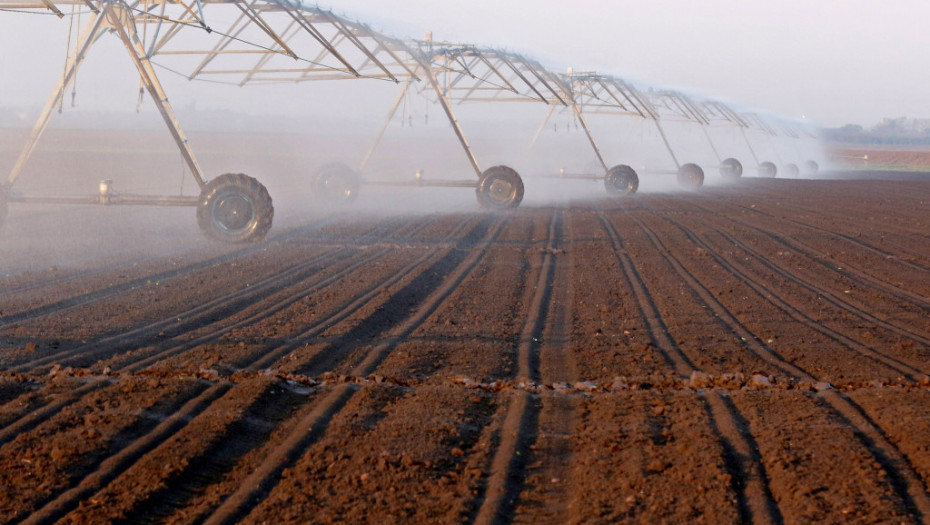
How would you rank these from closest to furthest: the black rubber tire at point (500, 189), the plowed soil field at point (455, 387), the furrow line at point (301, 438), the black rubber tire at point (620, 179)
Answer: the furrow line at point (301, 438) → the plowed soil field at point (455, 387) → the black rubber tire at point (500, 189) → the black rubber tire at point (620, 179)

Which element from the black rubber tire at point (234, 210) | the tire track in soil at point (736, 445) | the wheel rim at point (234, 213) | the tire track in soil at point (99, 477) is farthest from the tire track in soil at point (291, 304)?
the tire track in soil at point (736, 445)

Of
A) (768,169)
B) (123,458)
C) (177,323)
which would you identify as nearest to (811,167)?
(768,169)

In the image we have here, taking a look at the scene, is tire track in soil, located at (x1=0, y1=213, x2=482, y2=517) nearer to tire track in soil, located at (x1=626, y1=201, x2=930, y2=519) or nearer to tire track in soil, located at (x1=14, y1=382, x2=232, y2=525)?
tire track in soil, located at (x1=14, y1=382, x2=232, y2=525)

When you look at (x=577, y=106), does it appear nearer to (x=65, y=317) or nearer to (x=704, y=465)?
(x=65, y=317)

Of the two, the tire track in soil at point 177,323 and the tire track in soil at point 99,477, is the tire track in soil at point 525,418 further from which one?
the tire track in soil at point 177,323

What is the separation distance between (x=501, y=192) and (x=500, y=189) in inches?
3.4

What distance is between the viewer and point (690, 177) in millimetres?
40250

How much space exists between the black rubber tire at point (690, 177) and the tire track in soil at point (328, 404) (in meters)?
28.5

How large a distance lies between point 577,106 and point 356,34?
13530 mm

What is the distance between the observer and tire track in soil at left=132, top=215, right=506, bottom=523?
13.7 feet

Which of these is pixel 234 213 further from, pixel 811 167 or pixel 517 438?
pixel 811 167

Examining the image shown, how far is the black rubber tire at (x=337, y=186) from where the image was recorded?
79.5ft

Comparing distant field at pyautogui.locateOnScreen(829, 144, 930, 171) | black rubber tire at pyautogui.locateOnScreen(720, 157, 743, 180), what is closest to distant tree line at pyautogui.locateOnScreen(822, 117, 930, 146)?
distant field at pyautogui.locateOnScreen(829, 144, 930, 171)

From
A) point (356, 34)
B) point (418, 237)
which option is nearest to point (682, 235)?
point (418, 237)
